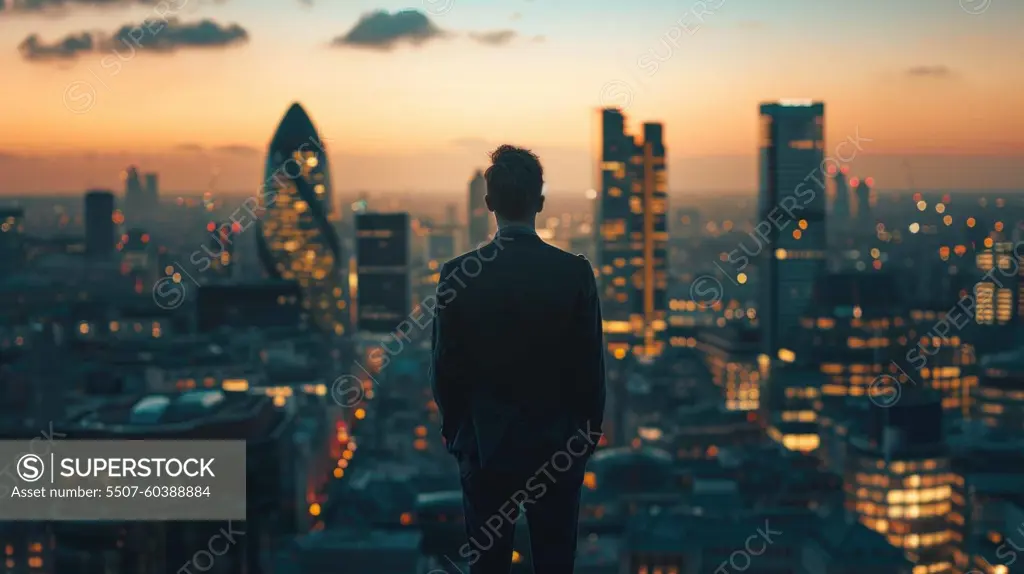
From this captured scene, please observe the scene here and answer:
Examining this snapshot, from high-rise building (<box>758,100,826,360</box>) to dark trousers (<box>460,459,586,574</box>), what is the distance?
138ft

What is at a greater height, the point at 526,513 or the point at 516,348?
the point at 516,348

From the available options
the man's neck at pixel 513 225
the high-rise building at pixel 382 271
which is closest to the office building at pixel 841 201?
the high-rise building at pixel 382 271

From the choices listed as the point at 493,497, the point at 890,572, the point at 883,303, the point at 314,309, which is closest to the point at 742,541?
the point at 890,572

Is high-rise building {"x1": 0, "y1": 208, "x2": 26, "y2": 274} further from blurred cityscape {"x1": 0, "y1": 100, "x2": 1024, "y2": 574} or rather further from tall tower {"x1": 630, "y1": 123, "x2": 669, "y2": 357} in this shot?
tall tower {"x1": 630, "y1": 123, "x2": 669, "y2": 357}

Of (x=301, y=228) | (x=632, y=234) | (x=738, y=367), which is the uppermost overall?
(x=301, y=228)

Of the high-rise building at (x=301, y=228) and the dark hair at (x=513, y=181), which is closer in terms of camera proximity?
the dark hair at (x=513, y=181)

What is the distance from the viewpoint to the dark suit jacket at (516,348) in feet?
7.34

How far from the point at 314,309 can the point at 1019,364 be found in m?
31.1

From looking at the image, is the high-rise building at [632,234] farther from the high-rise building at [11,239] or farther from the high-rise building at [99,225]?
the high-rise building at [11,239]

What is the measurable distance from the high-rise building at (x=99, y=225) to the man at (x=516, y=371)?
5195 cm

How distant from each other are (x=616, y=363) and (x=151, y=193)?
83.5 feet

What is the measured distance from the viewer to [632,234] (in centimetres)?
5456

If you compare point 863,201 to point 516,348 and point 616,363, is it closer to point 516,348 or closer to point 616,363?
point 616,363

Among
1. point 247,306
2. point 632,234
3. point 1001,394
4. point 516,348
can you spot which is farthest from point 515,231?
point 632,234
